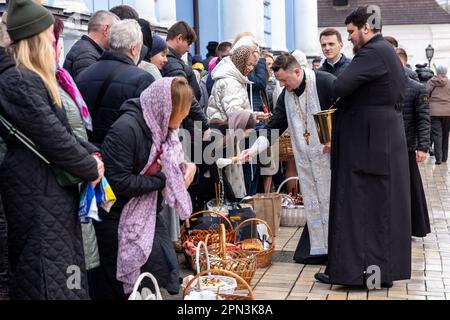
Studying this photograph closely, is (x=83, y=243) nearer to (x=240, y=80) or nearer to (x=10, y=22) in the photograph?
(x=10, y=22)

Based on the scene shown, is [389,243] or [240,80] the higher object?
[240,80]

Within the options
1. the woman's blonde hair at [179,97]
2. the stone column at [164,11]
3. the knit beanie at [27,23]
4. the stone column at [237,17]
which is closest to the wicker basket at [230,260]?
the woman's blonde hair at [179,97]

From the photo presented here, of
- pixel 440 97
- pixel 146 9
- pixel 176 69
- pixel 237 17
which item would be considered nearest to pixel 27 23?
pixel 176 69

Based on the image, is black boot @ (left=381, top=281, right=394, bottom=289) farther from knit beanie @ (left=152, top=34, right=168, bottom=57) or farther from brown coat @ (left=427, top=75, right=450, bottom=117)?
brown coat @ (left=427, top=75, right=450, bottom=117)

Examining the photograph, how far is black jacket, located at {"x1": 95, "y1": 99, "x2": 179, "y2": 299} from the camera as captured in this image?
4.32m

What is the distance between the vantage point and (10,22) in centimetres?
372

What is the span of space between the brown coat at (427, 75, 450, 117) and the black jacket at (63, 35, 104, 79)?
10733 millimetres

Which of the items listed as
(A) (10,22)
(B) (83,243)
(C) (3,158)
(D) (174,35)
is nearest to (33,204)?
(C) (3,158)

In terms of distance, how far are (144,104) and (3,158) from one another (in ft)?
3.01

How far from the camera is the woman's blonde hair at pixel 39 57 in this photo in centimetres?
368

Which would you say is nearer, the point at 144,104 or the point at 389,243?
the point at 144,104

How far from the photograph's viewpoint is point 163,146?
4414mm

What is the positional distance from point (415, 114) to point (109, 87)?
3798 millimetres

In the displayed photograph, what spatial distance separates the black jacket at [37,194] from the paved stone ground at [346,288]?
5.31ft
